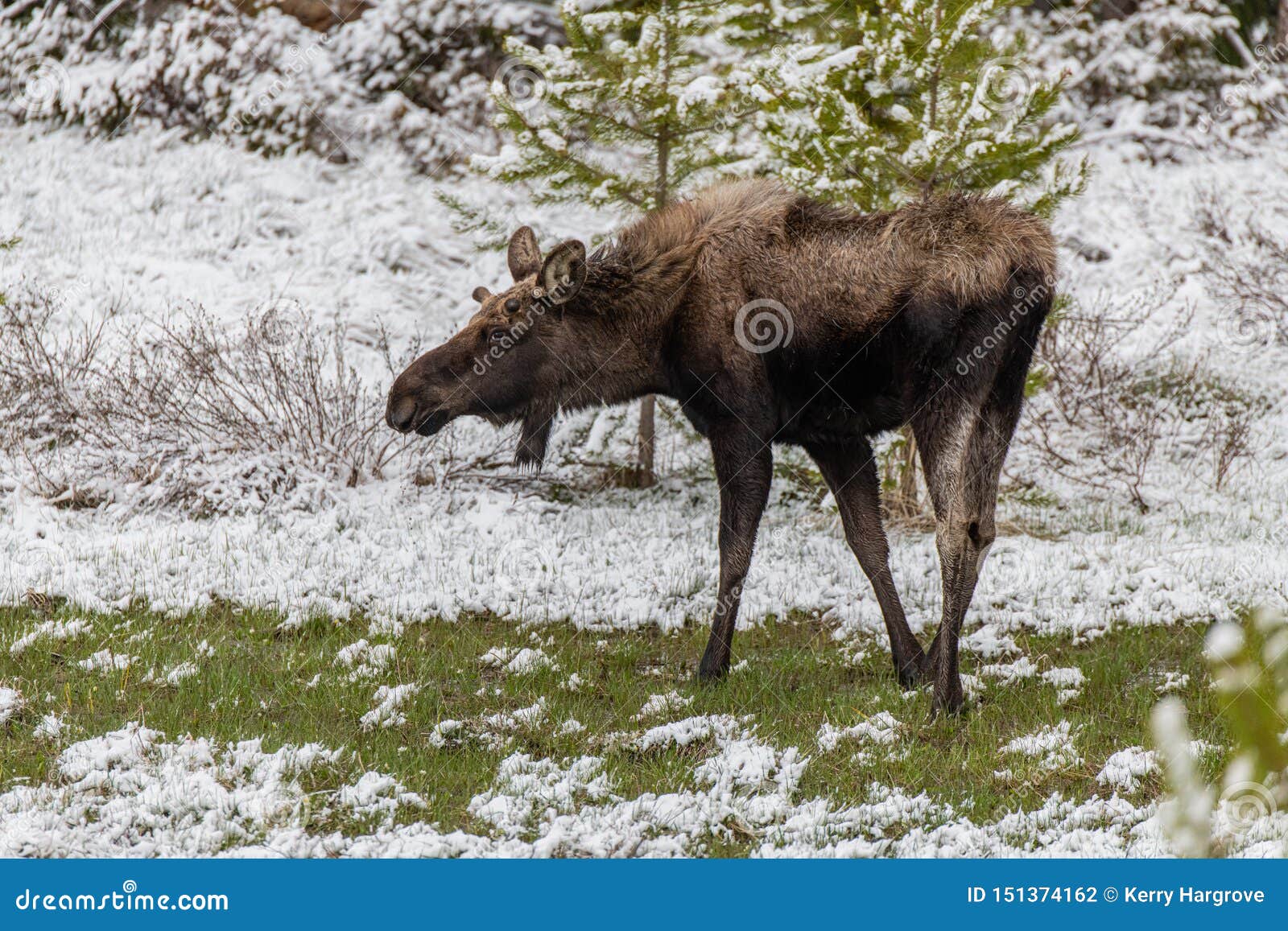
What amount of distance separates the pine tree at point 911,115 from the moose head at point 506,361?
10.3 feet

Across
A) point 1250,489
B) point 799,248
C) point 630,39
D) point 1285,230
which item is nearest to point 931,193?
point 799,248

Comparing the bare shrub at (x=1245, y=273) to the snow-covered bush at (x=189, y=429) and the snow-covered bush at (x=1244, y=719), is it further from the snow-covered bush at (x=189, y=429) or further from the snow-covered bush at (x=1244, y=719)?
the snow-covered bush at (x=1244, y=719)

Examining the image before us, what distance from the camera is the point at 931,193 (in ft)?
29.7

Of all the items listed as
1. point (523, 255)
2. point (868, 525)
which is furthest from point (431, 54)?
point (868, 525)

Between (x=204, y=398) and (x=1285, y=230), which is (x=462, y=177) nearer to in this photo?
(x=204, y=398)

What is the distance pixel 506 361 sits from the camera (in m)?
6.60

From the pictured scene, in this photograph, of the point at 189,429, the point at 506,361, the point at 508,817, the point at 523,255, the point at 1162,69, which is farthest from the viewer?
the point at 1162,69

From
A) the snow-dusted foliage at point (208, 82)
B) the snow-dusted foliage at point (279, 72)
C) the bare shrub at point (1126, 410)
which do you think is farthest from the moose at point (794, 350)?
the snow-dusted foliage at point (208, 82)

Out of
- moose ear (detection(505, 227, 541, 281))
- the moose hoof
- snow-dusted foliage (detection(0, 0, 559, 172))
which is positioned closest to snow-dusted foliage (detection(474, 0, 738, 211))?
moose ear (detection(505, 227, 541, 281))

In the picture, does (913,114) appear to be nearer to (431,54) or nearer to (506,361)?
(506,361)

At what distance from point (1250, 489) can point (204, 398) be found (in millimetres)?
8982

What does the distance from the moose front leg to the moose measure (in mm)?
11

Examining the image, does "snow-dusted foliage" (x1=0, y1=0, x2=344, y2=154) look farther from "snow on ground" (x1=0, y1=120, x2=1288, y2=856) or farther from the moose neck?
the moose neck

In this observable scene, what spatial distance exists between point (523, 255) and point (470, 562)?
2.54 metres
